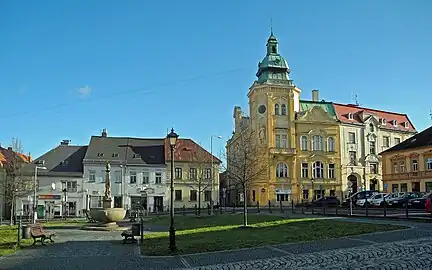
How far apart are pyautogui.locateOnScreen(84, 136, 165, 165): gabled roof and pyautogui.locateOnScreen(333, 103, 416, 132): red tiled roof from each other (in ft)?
95.9

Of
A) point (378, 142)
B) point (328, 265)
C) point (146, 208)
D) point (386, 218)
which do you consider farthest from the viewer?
point (378, 142)

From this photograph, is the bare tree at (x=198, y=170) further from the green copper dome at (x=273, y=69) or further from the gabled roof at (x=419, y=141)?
the gabled roof at (x=419, y=141)

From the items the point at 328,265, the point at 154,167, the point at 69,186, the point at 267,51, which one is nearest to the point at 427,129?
the point at 267,51

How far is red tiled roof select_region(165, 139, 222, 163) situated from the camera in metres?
71.4

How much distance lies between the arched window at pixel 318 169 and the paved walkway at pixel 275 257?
57.0 meters

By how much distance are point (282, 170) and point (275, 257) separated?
59.7m

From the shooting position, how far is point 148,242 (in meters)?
21.9

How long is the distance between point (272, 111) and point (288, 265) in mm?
61386

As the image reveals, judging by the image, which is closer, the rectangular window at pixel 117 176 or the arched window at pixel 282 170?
the rectangular window at pixel 117 176

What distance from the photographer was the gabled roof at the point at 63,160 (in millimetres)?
66637

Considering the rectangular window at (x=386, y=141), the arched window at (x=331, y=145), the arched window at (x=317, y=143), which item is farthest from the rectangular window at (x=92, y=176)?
the rectangular window at (x=386, y=141)

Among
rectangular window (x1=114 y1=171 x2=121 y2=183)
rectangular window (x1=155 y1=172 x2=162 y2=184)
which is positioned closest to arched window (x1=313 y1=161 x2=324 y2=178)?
rectangular window (x1=155 y1=172 x2=162 y2=184)

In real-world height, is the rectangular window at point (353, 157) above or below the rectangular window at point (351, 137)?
below

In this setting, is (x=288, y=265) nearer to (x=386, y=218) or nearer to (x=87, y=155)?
(x=386, y=218)
